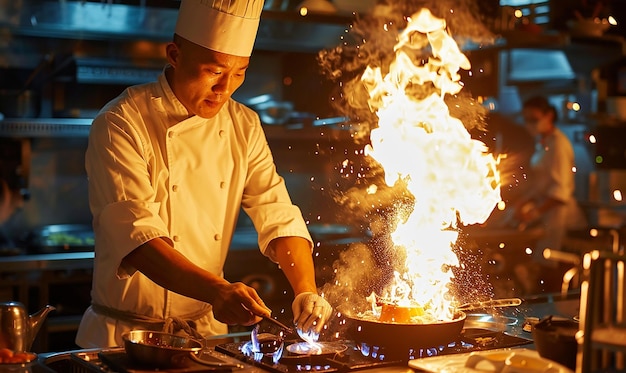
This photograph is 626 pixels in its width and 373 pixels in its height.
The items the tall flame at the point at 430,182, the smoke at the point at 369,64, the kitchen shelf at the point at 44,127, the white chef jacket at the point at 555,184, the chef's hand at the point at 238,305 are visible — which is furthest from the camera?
the white chef jacket at the point at 555,184

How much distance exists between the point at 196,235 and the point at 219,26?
793 mm

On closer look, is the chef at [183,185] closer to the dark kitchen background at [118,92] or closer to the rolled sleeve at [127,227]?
the rolled sleeve at [127,227]

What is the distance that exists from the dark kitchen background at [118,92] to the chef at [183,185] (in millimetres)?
2085

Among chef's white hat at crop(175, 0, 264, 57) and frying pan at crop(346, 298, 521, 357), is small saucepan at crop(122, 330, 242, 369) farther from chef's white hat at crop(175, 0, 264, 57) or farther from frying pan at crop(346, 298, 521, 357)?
chef's white hat at crop(175, 0, 264, 57)

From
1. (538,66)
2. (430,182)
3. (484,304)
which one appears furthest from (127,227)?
(538,66)

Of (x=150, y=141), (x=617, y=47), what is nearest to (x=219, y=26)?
(x=150, y=141)

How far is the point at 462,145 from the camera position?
10.2 feet

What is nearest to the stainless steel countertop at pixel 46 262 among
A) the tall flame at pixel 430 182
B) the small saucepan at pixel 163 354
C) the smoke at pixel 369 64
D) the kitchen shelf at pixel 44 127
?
the kitchen shelf at pixel 44 127

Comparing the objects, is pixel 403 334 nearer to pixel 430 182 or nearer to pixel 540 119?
pixel 430 182

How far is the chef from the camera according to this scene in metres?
2.87

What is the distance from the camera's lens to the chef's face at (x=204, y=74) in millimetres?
3047

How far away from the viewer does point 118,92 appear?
634cm

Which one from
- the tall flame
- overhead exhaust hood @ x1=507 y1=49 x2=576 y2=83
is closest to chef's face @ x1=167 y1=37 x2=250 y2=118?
the tall flame

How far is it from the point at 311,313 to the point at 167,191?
81cm
